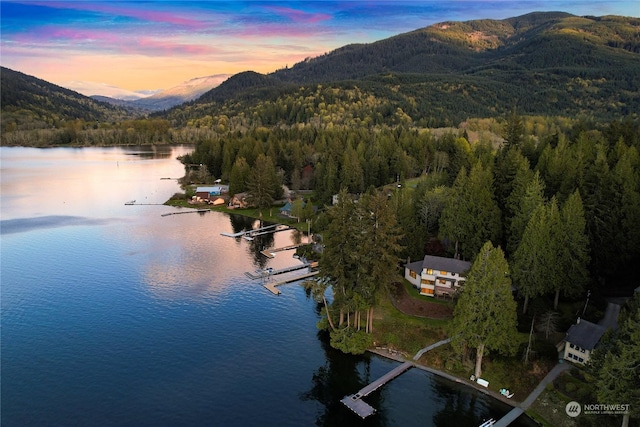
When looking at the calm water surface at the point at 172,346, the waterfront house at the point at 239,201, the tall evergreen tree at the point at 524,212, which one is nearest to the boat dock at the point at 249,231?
the calm water surface at the point at 172,346

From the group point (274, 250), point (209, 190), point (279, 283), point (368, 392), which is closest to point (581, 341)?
point (368, 392)

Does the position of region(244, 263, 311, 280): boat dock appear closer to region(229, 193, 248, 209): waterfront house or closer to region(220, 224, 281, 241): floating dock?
region(220, 224, 281, 241): floating dock

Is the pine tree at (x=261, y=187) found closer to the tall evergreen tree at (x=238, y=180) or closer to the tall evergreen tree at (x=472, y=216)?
the tall evergreen tree at (x=238, y=180)

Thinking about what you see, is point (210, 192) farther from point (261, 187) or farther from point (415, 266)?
point (415, 266)

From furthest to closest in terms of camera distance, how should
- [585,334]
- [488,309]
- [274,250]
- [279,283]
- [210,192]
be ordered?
1. [210,192]
2. [274,250]
3. [279,283]
4. [585,334]
5. [488,309]

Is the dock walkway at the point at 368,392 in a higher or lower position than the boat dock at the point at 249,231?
lower

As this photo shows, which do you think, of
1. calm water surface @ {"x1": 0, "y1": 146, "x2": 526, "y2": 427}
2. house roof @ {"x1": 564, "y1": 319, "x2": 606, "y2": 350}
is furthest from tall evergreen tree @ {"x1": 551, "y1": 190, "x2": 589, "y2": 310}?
calm water surface @ {"x1": 0, "y1": 146, "x2": 526, "y2": 427}
